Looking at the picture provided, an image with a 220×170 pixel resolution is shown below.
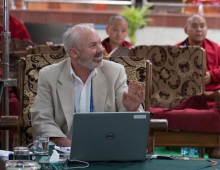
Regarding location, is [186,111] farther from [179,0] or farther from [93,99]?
[179,0]

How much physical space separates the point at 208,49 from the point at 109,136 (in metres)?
4.02

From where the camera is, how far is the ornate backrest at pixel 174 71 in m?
5.93

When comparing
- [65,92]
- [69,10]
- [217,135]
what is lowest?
[217,135]

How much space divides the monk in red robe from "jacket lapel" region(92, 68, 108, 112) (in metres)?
3.28

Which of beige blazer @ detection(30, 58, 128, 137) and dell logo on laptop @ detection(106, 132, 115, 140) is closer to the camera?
dell logo on laptop @ detection(106, 132, 115, 140)

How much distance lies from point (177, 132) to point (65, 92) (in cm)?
164

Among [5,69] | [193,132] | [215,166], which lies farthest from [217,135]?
[215,166]

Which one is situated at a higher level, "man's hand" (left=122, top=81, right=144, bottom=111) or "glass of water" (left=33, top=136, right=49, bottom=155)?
"man's hand" (left=122, top=81, right=144, bottom=111)

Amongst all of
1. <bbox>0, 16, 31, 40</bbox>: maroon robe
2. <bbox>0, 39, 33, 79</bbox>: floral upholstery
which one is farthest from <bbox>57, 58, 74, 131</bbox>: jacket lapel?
<bbox>0, 16, 31, 40</bbox>: maroon robe

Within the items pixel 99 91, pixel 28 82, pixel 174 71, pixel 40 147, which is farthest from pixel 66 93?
pixel 174 71

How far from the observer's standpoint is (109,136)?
2988 mm

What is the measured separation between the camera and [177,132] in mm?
5379

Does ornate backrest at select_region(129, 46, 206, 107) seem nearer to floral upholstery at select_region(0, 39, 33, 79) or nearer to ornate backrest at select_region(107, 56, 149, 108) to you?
Result: floral upholstery at select_region(0, 39, 33, 79)

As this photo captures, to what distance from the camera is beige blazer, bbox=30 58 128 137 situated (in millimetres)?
3910
